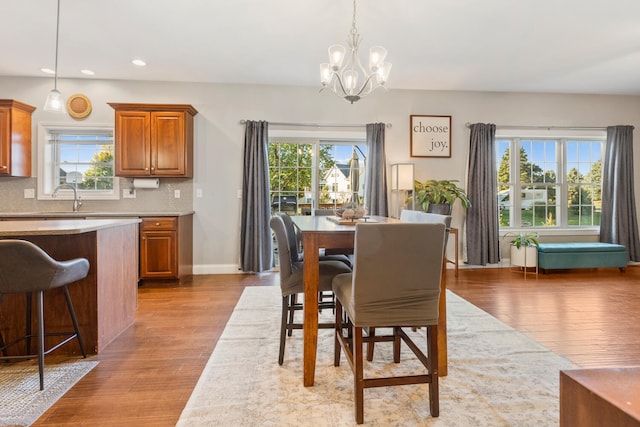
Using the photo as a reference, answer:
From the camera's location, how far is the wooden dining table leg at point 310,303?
5.49 ft

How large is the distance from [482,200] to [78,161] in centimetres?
567

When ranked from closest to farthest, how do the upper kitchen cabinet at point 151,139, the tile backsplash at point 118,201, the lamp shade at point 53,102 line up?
1. the lamp shade at point 53,102
2. the upper kitchen cabinet at point 151,139
3. the tile backsplash at point 118,201

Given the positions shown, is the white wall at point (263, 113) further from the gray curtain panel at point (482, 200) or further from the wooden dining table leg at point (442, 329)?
the wooden dining table leg at point (442, 329)

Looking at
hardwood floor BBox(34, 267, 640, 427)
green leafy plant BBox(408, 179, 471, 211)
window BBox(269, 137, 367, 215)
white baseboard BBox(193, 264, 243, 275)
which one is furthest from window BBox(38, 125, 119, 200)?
green leafy plant BBox(408, 179, 471, 211)

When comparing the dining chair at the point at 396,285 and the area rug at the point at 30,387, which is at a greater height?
the dining chair at the point at 396,285

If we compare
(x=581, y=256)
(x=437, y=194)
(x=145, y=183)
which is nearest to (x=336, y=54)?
(x=437, y=194)

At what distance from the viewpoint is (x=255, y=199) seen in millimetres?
4398

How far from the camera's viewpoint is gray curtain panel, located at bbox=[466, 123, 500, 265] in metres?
4.70

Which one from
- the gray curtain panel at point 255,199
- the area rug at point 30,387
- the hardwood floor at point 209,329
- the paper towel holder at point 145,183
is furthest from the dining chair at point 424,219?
the paper towel holder at point 145,183

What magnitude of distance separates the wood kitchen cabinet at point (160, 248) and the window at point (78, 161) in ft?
3.37

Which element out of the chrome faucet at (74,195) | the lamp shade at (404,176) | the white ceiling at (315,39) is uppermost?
the white ceiling at (315,39)

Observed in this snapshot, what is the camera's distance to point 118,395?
171cm

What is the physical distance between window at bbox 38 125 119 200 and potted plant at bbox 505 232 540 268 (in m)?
5.55

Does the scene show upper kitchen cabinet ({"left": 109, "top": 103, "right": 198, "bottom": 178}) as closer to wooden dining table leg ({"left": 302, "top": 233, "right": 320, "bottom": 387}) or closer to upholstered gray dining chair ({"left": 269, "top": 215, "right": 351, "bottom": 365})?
upholstered gray dining chair ({"left": 269, "top": 215, "right": 351, "bottom": 365})
